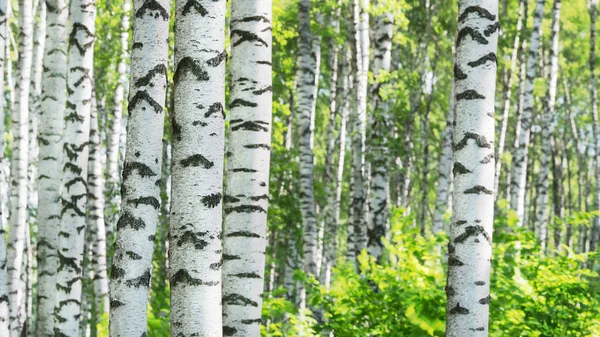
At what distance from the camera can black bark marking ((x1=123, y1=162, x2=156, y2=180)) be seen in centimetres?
387

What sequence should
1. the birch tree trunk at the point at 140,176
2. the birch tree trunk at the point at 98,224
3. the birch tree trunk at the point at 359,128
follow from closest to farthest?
the birch tree trunk at the point at 140,176
the birch tree trunk at the point at 98,224
the birch tree trunk at the point at 359,128

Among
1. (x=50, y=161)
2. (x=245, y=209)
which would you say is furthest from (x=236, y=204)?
(x=50, y=161)

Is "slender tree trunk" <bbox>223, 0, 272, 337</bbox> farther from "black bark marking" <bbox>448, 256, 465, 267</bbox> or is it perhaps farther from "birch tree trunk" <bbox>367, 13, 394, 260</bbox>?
"birch tree trunk" <bbox>367, 13, 394, 260</bbox>

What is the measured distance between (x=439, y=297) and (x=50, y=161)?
4.04 m

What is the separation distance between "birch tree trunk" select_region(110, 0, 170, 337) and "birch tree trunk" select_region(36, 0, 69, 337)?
124 inches

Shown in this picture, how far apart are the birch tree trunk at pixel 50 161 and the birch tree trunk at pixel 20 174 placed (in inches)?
92.5

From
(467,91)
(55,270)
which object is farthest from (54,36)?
(467,91)

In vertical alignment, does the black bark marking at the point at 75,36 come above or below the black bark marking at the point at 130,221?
above

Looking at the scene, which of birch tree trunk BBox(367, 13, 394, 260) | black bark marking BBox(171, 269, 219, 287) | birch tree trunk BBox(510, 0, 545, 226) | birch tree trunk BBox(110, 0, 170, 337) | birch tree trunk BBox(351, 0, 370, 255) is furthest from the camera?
birch tree trunk BBox(510, 0, 545, 226)

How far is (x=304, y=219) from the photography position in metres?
11.3

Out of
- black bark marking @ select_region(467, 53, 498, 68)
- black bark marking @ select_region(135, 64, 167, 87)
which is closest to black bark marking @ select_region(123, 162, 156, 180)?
black bark marking @ select_region(135, 64, 167, 87)

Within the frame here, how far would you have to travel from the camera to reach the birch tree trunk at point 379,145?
9.48 metres

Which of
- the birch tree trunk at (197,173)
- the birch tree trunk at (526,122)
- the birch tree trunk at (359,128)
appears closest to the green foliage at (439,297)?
the birch tree trunk at (197,173)

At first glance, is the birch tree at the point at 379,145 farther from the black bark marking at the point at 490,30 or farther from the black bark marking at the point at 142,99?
the black bark marking at the point at 142,99
